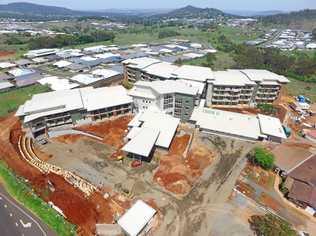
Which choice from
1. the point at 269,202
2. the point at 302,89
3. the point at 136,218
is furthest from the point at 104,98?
the point at 302,89

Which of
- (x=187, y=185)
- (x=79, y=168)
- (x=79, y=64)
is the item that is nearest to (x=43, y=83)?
(x=79, y=64)

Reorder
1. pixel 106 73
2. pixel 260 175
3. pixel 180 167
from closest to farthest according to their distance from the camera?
pixel 260 175, pixel 180 167, pixel 106 73

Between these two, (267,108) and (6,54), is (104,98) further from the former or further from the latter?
(6,54)

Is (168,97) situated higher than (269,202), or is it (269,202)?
(168,97)

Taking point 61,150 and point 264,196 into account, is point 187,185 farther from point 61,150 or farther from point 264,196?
point 61,150

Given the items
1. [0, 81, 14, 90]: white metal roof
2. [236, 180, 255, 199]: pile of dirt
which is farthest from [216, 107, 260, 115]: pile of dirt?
[0, 81, 14, 90]: white metal roof

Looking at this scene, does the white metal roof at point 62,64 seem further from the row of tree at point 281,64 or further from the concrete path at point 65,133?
the row of tree at point 281,64

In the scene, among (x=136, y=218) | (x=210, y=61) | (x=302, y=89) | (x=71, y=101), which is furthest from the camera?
(x=210, y=61)
